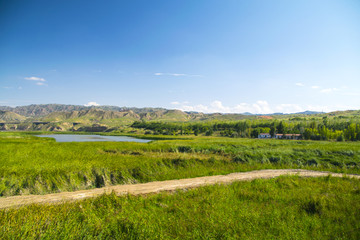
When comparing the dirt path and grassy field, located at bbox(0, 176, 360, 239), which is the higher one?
grassy field, located at bbox(0, 176, 360, 239)

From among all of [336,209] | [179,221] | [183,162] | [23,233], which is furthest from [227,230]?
[183,162]

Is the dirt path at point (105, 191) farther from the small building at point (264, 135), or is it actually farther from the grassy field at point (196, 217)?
the small building at point (264, 135)

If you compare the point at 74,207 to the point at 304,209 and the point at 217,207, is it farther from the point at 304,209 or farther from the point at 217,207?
the point at 304,209

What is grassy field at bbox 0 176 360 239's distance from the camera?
14.8 feet

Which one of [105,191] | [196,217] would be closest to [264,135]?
[105,191]

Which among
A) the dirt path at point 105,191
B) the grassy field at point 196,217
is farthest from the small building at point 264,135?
the grassy field at point 196,217

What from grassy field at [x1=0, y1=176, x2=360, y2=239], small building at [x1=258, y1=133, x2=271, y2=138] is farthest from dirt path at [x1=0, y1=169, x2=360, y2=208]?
small building at [x1=258, y1=133, x2=271, y2=138]

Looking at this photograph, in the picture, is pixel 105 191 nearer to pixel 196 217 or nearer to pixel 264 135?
pixel 196 217

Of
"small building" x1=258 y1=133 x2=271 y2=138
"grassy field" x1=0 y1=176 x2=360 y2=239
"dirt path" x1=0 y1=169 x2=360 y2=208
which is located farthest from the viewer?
"small building" x1=258 y1=133 x2=271 y2=138

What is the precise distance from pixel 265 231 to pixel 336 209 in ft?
12.2

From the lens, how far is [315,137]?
96.6m

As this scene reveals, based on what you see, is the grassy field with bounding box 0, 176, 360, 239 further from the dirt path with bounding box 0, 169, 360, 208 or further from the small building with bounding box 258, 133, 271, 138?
the small building with bounding box 258, 133, 271, 138

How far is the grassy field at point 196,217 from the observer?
14.8ft

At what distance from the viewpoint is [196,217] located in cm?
567
